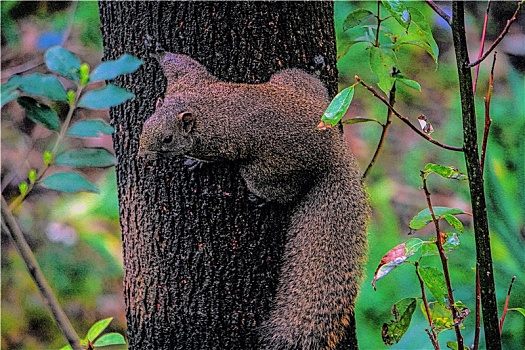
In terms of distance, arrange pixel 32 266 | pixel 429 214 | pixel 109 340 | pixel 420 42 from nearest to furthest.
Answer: pixel 32 266
pixel 429 214
pixel 109 340
pixel 420 42

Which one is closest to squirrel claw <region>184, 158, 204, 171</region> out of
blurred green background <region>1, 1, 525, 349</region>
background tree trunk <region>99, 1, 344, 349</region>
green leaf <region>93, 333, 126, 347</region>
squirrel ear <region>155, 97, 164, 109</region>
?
background tree trunk <region>99, 1, 344, 349</region>

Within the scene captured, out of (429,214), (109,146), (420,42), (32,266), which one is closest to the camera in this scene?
(32,266)

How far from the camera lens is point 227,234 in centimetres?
102

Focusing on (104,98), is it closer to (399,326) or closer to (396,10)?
(396,10)

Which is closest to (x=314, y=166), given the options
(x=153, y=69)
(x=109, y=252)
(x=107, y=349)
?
(x=153, y=69)

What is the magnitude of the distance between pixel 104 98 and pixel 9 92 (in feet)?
0.32

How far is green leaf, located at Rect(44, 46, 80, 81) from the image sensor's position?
2.18 feet

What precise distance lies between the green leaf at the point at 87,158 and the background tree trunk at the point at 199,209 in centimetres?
38

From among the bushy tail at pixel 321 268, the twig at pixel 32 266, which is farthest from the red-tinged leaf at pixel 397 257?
the twig at pixel 32 266

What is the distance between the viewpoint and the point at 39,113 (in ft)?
2.09

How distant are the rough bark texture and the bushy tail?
1.20ft

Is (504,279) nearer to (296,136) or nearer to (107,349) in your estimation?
(296,136)

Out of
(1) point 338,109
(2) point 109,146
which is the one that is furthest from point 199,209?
(2) point 109,146

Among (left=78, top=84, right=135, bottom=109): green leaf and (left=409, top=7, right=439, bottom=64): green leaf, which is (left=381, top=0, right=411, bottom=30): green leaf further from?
(left=78, top=84, right=135, bottom=109): green leaf
